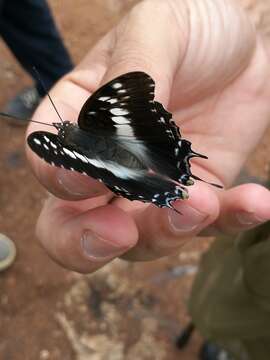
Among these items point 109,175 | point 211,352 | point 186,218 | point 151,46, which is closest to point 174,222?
point 186,218

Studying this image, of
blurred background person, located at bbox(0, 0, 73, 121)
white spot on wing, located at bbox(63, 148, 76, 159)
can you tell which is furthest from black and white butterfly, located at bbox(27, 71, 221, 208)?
blurred background person, located at bbox(0, 0, 73, 121)

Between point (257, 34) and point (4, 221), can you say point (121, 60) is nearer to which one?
point (257, 34)

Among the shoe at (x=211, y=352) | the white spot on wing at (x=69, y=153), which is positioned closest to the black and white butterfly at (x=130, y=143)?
the white spot on wing at (x=69, y=153)

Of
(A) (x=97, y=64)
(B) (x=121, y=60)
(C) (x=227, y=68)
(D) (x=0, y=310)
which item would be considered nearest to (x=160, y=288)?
(D) (x=0, y=310)

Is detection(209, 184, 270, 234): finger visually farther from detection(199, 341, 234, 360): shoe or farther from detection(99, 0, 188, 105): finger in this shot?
detection(199, 341, 234, 360): shoe

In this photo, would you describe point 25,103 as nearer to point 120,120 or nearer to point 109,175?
point 120,120

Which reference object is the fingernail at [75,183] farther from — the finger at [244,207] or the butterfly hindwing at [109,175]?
the finger at [244,207]
